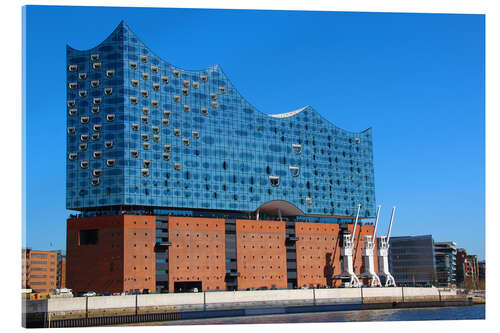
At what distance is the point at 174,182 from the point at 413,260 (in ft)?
255

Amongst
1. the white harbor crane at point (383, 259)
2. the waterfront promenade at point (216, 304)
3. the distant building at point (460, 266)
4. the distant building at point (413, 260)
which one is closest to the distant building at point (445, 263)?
the distant building at point (460, 266)

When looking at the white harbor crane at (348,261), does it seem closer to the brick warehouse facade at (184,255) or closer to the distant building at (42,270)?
the brick warehouse facade at (184,255)

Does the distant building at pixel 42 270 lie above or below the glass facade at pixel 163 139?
below

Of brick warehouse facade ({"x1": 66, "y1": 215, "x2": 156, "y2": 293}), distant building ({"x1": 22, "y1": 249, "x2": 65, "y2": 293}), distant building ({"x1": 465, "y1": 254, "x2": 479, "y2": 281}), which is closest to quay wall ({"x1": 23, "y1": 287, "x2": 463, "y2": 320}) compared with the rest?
brick warehouse facade ({"x1": 66, "y1": 215, "x2": 156, "y2": 293})

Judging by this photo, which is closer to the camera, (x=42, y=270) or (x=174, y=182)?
(x=174, y=182)

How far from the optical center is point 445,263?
15950 centimetres

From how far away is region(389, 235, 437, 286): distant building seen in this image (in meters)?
146

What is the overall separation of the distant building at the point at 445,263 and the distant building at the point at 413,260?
854cm

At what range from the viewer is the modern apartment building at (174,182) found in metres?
85.2

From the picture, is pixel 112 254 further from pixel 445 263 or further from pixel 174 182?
pixel 445 263

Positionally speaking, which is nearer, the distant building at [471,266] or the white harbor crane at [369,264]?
the white harbor crane at [369,264]

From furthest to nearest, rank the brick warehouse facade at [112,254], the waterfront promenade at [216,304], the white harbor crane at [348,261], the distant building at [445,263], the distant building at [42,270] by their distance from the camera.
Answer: the distant building at [42,270], the distant building at [445,263], the white harbor crane at [348,261], the brick warehouse facade at [112,254], the waterfront promenade at [216,304]

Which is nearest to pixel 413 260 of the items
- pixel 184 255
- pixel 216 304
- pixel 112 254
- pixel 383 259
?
pixel 383 259

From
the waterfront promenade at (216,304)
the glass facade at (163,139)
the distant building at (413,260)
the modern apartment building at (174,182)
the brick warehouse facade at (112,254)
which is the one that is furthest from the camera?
the distant building at (413,260)
